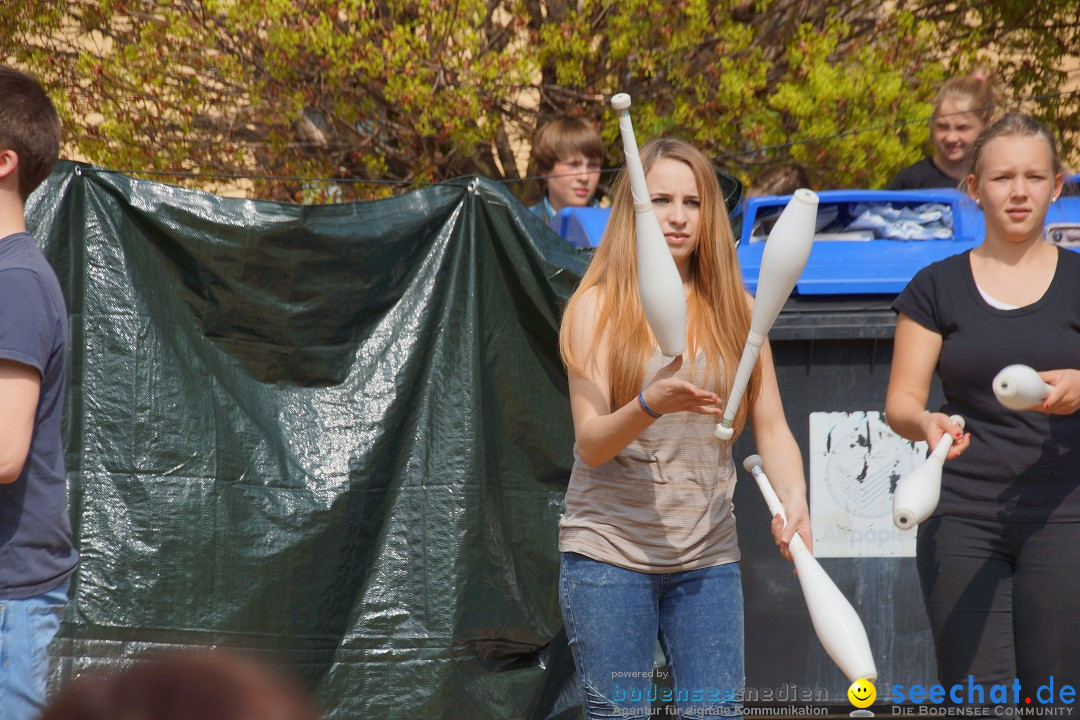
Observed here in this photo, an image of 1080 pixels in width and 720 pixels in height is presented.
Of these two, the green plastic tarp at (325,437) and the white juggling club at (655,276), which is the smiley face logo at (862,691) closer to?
the white juggling club at (655,276)

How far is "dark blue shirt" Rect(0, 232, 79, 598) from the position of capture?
7.01 ft

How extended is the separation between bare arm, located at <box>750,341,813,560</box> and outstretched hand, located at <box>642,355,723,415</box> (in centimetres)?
35

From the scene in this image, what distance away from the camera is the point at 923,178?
4.94 metres

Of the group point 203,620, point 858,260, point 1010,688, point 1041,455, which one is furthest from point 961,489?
point 203,620

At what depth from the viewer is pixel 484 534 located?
3.78m

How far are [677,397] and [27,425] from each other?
119cm

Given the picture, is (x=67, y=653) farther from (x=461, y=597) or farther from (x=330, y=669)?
(x=461, y=597)

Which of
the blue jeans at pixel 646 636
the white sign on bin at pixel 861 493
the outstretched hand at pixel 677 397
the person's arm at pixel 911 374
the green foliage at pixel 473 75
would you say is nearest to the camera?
the outstretched hand at pixel 677 397

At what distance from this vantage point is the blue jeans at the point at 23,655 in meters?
2.12

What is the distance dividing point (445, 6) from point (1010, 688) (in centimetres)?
375

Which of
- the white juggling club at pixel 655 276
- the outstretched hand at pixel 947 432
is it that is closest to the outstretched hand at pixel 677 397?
the white juggling club at pixel 655 276

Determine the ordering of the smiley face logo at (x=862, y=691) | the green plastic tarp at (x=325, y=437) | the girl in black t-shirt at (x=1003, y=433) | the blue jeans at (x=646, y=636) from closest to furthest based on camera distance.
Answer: the smiley face logo at (x=862, y=691)
the blue jeans at (x=646, y=636)
the girl in black t-shirt at (x=1003, y=433)
the green plastic tarp at (x=325, y=437)

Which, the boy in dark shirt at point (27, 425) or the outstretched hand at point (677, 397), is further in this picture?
the outstretched hand at point (677, 397)

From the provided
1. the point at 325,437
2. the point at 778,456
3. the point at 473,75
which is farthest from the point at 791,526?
the point at 473,75
